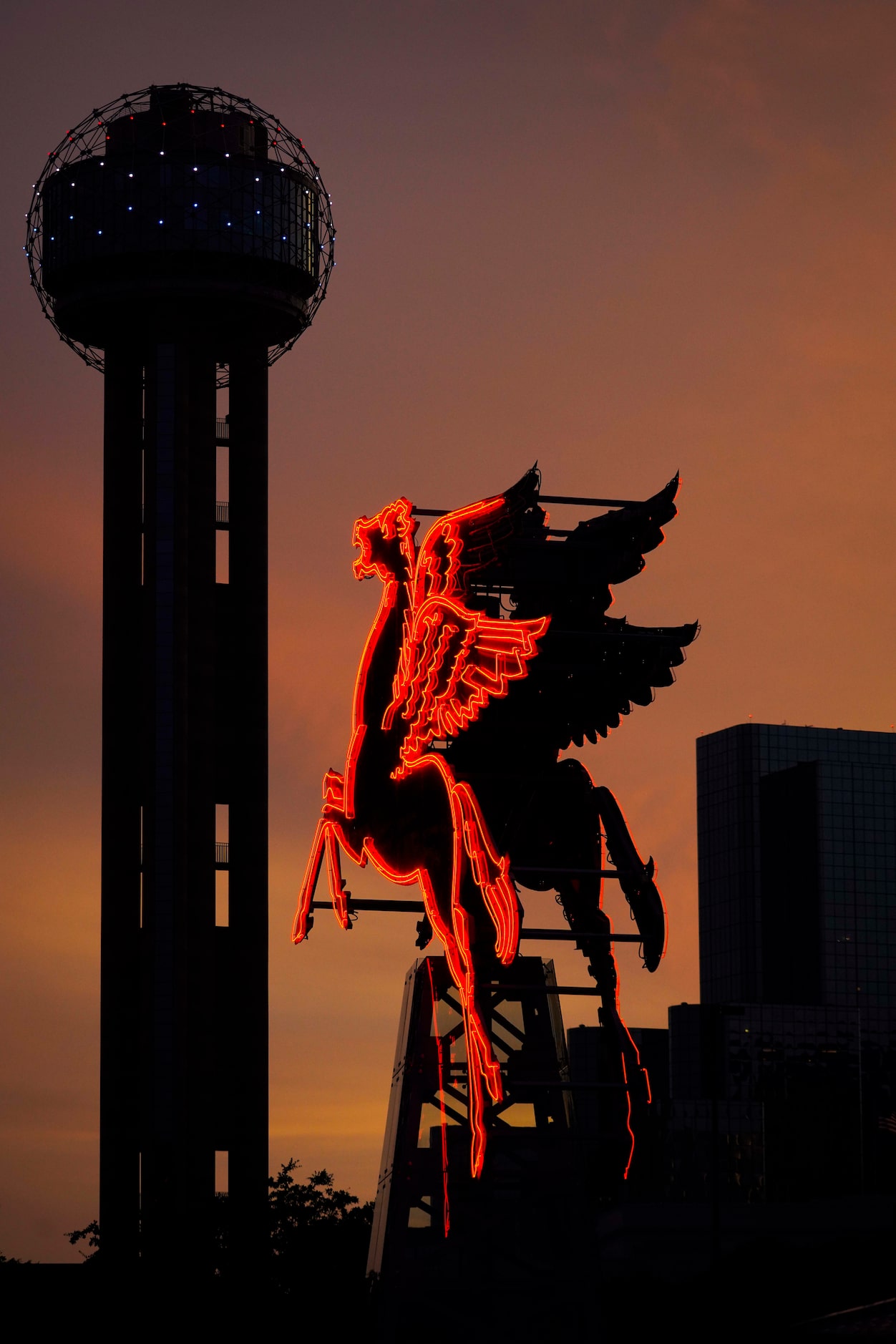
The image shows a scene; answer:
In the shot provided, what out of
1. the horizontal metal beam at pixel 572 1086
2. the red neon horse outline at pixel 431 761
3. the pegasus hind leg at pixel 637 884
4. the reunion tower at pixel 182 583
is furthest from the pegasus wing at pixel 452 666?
the reunion tower at pixel 182 583

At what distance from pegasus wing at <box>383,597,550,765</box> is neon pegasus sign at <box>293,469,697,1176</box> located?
0.21ft

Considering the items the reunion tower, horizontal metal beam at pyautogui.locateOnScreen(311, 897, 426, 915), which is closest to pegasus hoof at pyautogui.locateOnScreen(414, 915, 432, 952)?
horizontal metal beam at pyautogui.locateOnScreen(311, 897, 426, 915)

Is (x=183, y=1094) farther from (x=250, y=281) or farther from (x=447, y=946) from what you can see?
(x=447, y=946)

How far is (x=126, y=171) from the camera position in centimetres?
14150

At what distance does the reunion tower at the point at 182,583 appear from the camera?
131 metres

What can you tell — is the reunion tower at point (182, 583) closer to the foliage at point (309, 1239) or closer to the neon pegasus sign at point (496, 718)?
the foliage at point (309, 1239)

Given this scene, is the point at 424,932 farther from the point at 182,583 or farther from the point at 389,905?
the point at 182,583

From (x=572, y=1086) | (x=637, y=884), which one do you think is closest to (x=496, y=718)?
(x=637, y=884)

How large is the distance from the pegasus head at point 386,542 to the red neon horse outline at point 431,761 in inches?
1.5

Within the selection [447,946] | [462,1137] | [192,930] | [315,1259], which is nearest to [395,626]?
[447,946]

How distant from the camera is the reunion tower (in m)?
131

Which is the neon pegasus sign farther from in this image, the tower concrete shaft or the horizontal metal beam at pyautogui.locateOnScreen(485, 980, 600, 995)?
the tower concrete shaft

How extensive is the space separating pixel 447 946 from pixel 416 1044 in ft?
34.6

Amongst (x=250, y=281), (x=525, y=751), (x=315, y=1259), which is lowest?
(x=315, y=1259)
